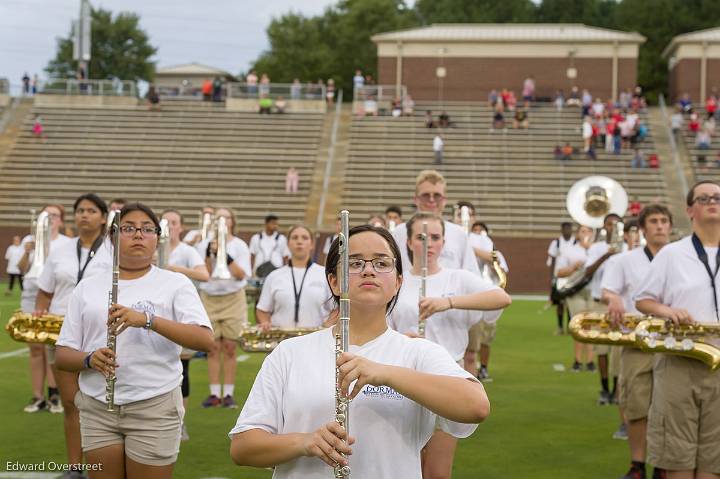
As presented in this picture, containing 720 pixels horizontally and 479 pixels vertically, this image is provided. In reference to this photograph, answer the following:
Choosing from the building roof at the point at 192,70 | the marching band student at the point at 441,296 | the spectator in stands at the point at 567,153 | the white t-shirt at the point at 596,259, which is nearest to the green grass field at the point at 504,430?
the white t-shirt at the point at 596,259

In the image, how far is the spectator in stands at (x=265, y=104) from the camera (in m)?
45.1

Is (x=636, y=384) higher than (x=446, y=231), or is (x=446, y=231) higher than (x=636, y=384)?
(x=446, y=231)

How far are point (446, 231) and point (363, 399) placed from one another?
4.45 m

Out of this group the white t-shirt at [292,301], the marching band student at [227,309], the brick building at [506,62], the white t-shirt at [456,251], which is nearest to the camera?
the white t-shirt at [456,251]

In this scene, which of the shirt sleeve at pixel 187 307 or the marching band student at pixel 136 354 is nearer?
the marching band student at pixel 136 354

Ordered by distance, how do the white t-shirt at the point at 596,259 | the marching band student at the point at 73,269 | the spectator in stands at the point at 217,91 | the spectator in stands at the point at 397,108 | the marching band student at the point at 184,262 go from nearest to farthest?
the marching band student at the point at 73,269 → the marching band student at the point at 184,262 → the white t-shirt at the point at 596,259 → the spectator in stands at the point at 397,108 → the spectator in stands at the point at 217,91

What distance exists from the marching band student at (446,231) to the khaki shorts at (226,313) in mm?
4426

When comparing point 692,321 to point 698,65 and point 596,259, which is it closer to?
point 596,259

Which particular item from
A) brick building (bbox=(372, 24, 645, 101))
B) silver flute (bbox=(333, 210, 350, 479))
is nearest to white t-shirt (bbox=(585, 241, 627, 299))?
silver flute (bbox=(333, 210, 350, 479))

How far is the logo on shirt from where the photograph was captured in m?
3.79

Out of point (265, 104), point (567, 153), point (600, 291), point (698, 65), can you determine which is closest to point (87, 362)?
point (600, 291)

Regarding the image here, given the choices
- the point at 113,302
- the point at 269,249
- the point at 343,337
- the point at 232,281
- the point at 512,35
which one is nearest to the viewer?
the point at 343,337

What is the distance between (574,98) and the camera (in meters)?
46.6

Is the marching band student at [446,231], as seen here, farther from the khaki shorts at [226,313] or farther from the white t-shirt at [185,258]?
the khaki shorts at [226,313]
